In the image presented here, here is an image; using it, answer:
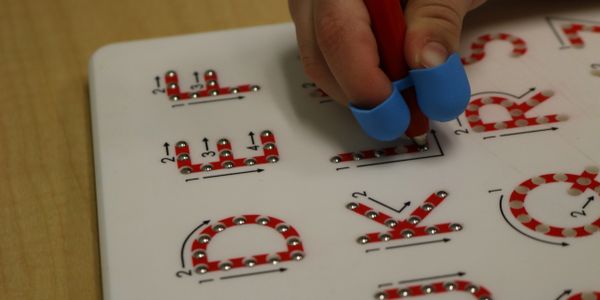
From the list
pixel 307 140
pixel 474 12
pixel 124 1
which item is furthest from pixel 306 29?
pixel 124 1

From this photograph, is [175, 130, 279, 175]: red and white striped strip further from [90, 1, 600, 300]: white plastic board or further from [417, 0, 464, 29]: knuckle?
[417, 0, 464, 29]: knuckle

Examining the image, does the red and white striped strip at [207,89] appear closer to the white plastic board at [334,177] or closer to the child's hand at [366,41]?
the white plastic board at [334,177]

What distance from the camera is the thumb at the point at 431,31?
2.20 ft

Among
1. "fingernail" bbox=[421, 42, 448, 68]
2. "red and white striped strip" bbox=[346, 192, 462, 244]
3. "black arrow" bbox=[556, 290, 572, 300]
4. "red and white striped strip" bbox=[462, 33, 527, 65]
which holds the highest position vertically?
"red and white striped strip" bbox=[462, 33, 527, 65]

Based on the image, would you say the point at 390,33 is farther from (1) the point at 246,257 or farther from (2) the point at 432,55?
(1) the point at 246,257

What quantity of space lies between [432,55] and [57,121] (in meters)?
0.36

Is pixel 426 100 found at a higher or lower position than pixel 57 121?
lower

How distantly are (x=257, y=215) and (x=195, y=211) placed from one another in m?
0.05

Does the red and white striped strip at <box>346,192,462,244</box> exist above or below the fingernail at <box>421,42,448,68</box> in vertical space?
below

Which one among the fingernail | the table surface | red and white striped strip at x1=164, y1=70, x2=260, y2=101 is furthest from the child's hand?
the table surface

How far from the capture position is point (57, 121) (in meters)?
0.85

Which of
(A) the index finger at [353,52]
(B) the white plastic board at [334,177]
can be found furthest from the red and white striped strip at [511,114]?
(A) the index finger at [353,52]

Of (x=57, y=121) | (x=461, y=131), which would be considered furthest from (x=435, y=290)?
(x=57, y=121)

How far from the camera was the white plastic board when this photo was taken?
64 cm
